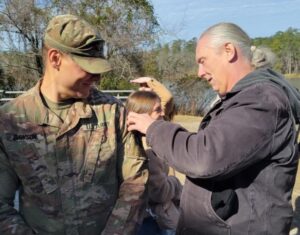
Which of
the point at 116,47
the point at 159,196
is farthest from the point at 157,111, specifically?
the point at 116,47

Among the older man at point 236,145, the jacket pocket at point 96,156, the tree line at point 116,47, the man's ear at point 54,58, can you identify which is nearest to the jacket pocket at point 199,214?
the older man at point 236,145

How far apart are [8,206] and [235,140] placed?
43.5 inches

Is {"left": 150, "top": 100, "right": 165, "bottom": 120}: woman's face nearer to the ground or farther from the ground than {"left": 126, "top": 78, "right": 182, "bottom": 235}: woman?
farther from the ground

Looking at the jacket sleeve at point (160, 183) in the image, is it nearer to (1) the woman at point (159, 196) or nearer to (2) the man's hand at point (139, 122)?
(1) the woman at point (159, 196)

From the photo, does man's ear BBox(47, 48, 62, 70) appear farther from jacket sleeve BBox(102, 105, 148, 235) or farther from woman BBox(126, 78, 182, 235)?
woman BBox(126, 78, 182, 235)

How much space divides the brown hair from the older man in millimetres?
391

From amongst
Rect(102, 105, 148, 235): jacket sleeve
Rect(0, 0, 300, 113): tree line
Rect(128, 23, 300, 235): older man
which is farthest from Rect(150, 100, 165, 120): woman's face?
Rect(0, 0, 300, 113): tree line

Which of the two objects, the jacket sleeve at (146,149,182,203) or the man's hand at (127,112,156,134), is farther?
the jacket sleeve at (146,149,182,203)

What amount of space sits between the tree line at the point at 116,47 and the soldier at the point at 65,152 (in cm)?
1795

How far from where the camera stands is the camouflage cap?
2.21 metres

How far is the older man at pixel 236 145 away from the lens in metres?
1.92

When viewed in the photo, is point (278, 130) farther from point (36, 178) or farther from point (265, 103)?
point (36, 178)

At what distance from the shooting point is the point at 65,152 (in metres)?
2.26

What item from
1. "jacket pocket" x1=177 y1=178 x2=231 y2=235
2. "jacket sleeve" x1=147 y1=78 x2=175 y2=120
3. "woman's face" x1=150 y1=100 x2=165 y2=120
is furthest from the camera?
"jacket sleeve" x1=147 y1=78 x2=175 y2=120
